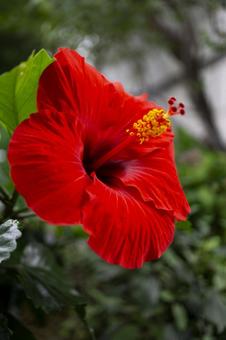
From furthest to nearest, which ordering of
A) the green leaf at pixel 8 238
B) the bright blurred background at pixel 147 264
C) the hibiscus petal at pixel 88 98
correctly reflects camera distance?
the bright blurred background at pixel 147 264, the hibiscus petal at pixel 88 98, the green leaf at pixel 8 238

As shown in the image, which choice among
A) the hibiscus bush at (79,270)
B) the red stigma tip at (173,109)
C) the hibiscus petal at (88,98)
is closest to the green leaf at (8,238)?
the hibiscus bush at (79,270)

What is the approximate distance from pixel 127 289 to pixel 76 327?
0.81 ft

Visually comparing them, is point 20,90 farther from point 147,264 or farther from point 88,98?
point 147,264

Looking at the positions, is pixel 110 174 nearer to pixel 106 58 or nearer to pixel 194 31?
pixel 194 31

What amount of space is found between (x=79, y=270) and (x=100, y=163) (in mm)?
1268

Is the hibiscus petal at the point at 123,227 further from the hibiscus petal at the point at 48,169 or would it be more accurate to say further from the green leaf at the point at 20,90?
the green leaf at the point at 20,90

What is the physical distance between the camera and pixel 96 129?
0.76 metres

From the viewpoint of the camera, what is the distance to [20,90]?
0.70m

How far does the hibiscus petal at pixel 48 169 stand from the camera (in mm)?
599

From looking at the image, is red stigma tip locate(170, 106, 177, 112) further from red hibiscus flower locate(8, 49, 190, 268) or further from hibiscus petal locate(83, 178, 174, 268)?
hibiscus petal locate(83, 178, 174, 268)

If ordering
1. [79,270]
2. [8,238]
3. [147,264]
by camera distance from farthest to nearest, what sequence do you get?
[79,270], [147,264], [8,238]

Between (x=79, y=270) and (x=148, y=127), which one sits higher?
(x=148, y=127)

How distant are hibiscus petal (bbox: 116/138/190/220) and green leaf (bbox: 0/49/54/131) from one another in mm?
181

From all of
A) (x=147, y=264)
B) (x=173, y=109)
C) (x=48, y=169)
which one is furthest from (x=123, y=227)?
(x=147, y=264)
